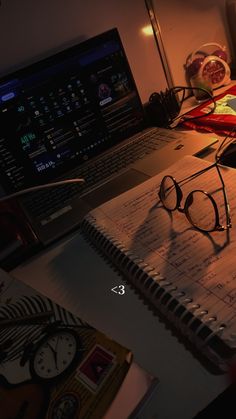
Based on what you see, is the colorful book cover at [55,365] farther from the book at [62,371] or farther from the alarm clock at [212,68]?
the alarm clock at [212,68]

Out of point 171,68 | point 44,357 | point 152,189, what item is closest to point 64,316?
point 44,357

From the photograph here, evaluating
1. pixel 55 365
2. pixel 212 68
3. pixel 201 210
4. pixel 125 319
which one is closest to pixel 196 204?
pixel 201 210

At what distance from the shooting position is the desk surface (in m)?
0.42

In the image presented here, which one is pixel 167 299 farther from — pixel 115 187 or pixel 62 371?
pixel 115 187

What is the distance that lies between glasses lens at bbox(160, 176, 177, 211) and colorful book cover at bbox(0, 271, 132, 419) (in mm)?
263

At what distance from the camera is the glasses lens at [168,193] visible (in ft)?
2.18

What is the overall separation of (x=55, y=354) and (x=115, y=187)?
45 centimetres

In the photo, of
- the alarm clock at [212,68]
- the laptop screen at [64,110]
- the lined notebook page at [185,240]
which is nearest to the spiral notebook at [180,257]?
the lined notebook page at [185,240]

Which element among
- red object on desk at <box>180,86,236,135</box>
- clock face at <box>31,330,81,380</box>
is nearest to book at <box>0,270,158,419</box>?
clock face at <box>31,330,81,380</box>

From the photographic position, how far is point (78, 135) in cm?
100

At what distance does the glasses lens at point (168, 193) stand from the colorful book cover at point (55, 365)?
0.86 ft

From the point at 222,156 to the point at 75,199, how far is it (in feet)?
1.12

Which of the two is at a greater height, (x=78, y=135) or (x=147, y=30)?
(x=147, y=30)

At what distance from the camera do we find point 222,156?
0.75 m
